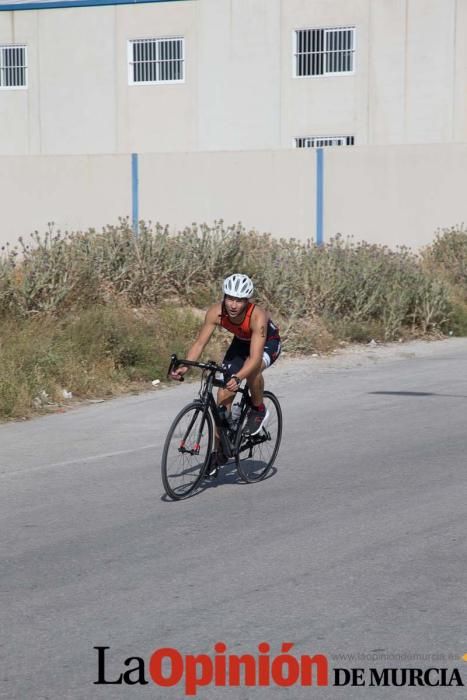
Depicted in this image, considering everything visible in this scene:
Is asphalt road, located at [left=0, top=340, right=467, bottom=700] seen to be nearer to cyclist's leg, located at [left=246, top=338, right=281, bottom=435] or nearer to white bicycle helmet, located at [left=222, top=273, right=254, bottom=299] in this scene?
cyclist's leg, located at [left=246, top=338, right=281, bottom=435]

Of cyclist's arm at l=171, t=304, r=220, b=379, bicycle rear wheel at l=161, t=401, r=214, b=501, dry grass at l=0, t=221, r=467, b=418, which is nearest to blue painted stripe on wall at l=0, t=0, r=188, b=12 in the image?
dry grass at l=0, t=221, r=467, b=418

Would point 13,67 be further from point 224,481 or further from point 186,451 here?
point 186,451

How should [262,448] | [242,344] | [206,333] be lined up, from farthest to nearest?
[262,448], [242,344], [206,333]

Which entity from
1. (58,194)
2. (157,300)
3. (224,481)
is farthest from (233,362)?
(58,194)

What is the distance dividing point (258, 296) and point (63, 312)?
11.3ft

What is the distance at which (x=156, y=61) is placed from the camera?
1341 inches

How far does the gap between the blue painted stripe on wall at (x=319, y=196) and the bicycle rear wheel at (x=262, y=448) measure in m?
14.6

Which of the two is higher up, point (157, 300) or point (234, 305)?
point (234, 305)

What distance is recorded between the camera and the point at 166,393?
13.3 metres

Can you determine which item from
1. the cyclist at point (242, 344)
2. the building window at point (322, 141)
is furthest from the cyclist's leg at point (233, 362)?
the building window at point (322, 141)

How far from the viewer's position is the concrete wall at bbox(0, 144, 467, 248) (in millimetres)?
23781

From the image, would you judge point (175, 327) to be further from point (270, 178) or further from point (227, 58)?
point (227, 58)

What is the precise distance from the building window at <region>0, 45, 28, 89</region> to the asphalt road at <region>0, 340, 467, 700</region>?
2547cm

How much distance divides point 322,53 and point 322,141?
95.1 inches
